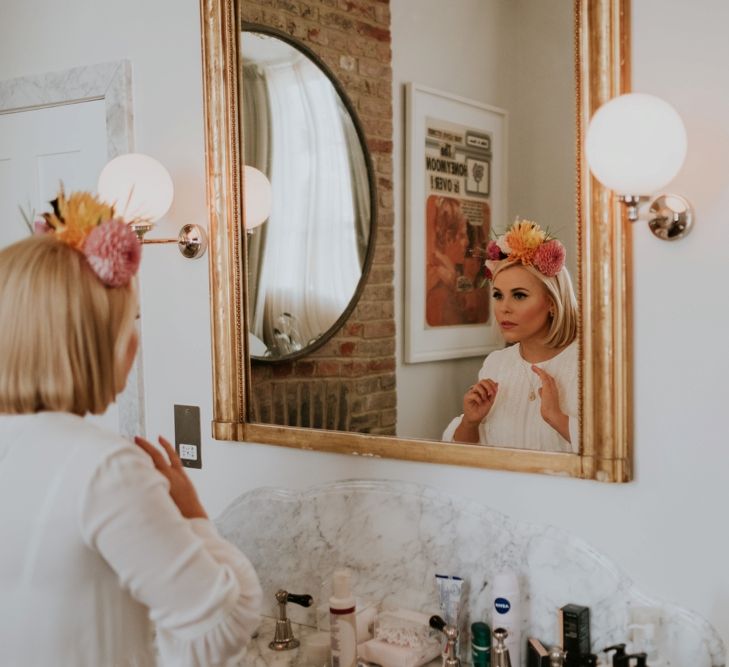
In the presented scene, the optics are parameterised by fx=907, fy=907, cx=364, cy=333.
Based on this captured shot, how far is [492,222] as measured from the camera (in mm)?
1729

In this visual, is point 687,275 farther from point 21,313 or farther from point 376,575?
point 21,313

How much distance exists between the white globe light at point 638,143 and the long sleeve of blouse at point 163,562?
889 millimetres

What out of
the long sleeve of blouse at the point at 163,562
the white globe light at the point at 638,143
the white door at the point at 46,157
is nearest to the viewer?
the long sleeve of blouse at the point at 163,562

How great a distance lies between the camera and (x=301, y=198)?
2033 millimetres

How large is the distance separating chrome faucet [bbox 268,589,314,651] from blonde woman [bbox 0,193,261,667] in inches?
25.7

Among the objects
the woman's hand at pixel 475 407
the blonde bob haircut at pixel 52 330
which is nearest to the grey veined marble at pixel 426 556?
the woman's hand at pixel 475 407

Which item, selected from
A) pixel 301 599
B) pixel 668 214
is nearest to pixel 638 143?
pixel 668 214

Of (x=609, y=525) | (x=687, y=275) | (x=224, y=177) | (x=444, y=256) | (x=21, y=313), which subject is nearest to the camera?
(x=21, y=313)

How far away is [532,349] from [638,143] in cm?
43

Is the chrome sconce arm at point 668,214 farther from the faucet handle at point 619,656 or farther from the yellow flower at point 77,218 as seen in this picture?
the yellow flower at point 77,218

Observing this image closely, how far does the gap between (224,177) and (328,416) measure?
23.9 inches

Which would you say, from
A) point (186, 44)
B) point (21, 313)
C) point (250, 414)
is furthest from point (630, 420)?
point (186, 44)

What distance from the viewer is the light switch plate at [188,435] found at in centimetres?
224

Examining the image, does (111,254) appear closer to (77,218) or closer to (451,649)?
(77,218)
